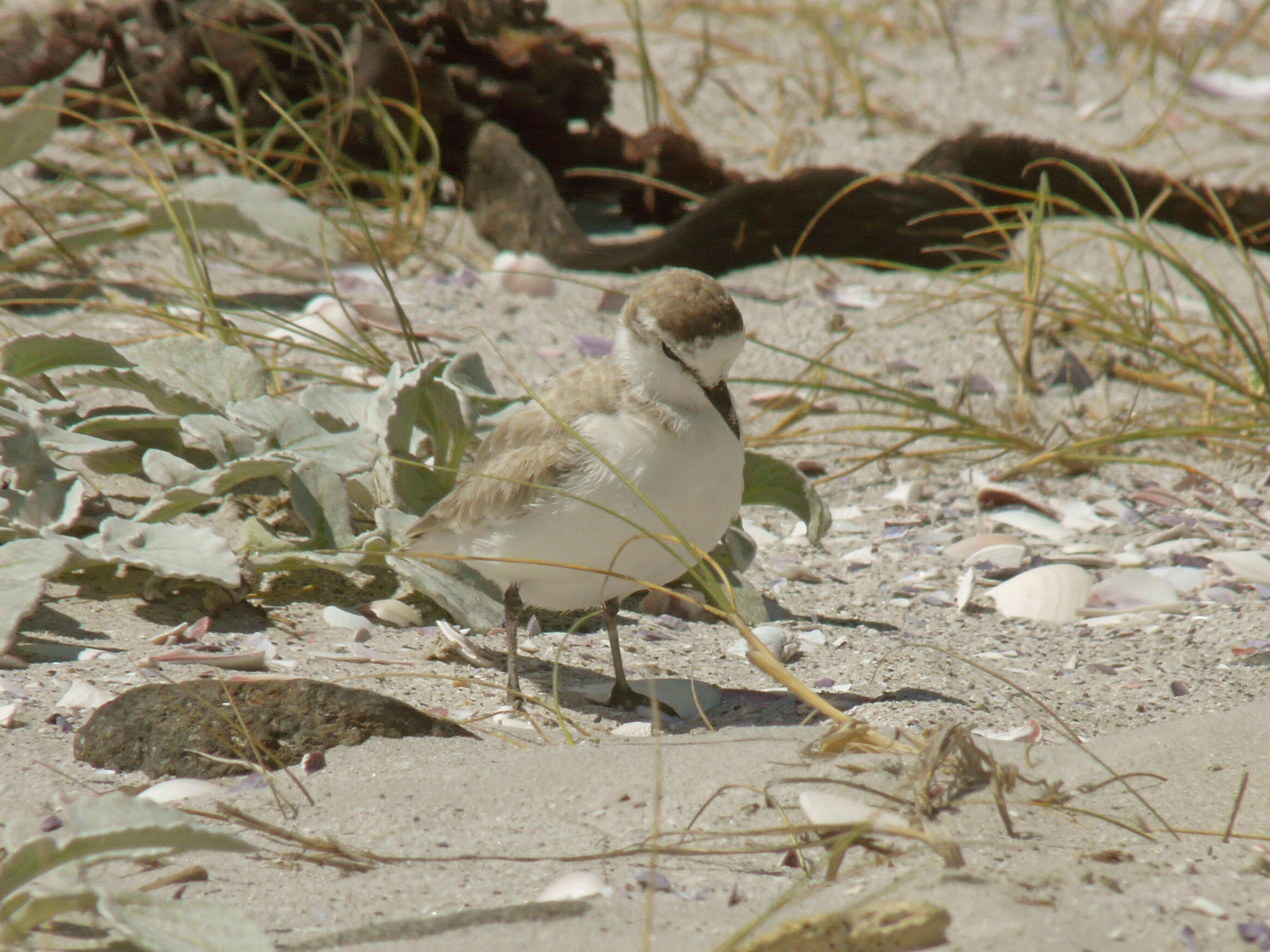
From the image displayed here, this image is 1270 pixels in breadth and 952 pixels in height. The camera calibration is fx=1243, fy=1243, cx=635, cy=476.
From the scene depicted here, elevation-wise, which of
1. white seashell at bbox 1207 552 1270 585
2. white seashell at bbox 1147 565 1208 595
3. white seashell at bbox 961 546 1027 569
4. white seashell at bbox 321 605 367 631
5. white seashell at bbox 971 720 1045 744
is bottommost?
white seashell at bbox 321 605 367 631

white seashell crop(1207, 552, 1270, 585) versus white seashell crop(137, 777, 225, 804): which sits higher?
white seashell crop(1207, 552, 1270, 585)

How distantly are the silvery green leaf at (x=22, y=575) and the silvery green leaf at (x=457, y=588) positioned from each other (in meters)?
0.68

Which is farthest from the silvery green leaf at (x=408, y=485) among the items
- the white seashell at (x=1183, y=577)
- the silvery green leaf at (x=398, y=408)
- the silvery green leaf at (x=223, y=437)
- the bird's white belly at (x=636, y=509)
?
the white seashell at (x=1183, y=577)

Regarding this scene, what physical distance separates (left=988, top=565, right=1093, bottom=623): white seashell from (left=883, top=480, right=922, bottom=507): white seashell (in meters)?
0.58

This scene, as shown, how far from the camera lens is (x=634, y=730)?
240cm

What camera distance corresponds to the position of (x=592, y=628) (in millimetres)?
3021

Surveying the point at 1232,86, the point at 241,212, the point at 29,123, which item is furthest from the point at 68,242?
the point at 1232,86

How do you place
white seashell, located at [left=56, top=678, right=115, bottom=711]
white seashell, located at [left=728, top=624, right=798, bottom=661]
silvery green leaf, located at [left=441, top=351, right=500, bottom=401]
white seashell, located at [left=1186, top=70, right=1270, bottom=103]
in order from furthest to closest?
white seashell, located at [left=1186, top=70, right=1270, bottom=103] → silvery green leaf, located at [left=441, top=351, right=500, bottom=401] → white seashell, located at [left=728, top=624, right=798, bottom=661] → white seashell, located at [left=56, top=678, right=115, bottom=711]


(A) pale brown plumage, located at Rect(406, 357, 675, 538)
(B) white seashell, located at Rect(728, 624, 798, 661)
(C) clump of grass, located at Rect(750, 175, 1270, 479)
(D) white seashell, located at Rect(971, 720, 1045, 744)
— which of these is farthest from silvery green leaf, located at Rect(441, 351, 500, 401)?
(D) white seashell, located at Rect(971, 720, 1045, 744)

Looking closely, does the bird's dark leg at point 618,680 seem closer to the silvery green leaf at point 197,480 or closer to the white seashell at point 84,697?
the silvery green leaf at point 197,480

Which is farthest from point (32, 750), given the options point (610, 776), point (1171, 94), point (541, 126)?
point (1171, 94)

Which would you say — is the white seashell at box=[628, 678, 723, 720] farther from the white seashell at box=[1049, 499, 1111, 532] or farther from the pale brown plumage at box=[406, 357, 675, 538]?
the white seashell at box=[1049, 499, 1111, 532]

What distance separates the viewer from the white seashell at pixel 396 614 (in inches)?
112

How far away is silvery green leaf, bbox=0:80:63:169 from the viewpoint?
3.68 meters
